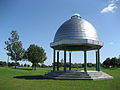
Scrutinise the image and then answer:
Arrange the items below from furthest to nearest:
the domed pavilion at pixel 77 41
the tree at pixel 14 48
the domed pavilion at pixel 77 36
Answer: the tree at pixel 14 48 < the domed pavilion at pixel 77 36 < the domed pavilion at pixel 77 41

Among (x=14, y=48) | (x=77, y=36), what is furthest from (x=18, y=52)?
(x=77, y=36)

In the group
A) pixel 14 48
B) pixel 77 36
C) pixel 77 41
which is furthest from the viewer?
pixel 14 48

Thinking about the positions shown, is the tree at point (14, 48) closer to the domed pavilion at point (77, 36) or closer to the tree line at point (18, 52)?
the tree line at point (18, 52)

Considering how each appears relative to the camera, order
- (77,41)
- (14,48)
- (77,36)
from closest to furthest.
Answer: (77,41) < (77,36) < (14,48)

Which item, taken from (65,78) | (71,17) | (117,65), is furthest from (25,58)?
(117,65)

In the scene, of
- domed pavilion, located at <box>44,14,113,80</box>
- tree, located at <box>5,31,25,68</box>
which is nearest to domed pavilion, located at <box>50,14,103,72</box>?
domed pavilion, located at <box>44,14,113,80</box>

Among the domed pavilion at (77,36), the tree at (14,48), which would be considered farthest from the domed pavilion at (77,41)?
the tree at (14,48)

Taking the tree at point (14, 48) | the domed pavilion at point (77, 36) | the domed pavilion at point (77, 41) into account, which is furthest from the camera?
the tree at point (14, 48)

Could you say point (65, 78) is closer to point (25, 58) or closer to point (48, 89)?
point (48, 89)

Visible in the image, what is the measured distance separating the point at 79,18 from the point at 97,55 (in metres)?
9.32

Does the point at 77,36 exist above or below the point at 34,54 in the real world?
above

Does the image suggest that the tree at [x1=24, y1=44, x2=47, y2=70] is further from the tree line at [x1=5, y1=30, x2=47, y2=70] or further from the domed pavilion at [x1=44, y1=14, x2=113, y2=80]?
the domed pavilion at [x1=44, y1=14, x2=113, y2=80]

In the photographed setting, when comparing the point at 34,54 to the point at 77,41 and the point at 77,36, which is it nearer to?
the point at 77,36

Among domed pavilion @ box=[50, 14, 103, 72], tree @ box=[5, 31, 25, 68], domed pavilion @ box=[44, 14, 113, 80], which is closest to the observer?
domed pavilion @ box=[44, 14, 113, 80]
